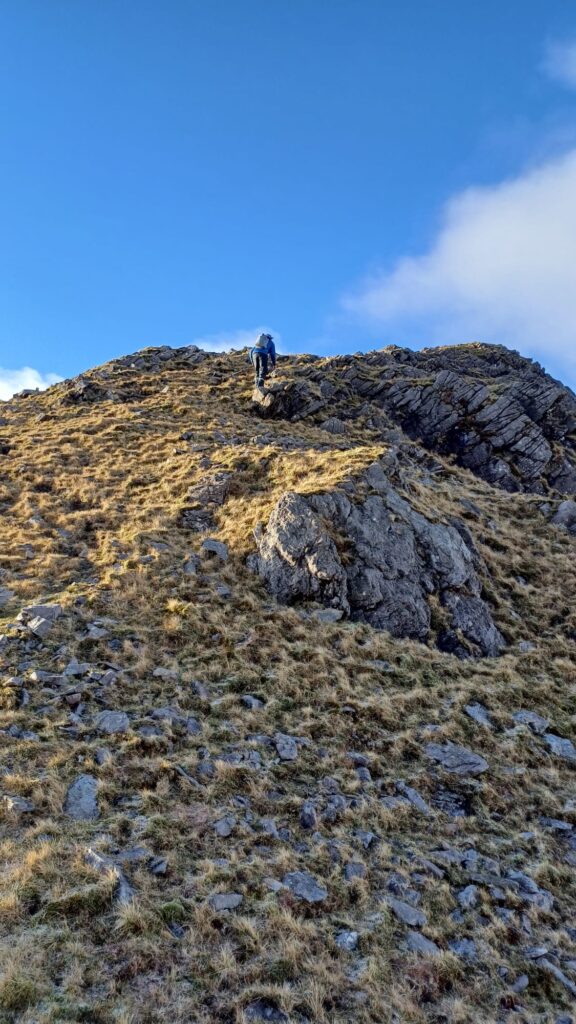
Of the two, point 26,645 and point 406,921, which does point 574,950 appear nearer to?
point 406,921

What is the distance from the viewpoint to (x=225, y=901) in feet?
27.8

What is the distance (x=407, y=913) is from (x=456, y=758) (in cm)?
495

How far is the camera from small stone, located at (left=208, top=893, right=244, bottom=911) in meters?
8.38

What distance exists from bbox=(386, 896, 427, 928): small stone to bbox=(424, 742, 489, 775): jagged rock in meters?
4.30

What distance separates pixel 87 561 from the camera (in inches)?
815

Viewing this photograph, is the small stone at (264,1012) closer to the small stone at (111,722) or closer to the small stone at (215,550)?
the small stone at (111,722)

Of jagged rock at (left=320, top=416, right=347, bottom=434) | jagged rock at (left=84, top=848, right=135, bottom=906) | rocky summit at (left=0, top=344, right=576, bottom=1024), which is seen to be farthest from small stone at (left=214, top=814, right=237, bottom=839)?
jagged rock at (left=320, top=416, right=347, bottom=434)

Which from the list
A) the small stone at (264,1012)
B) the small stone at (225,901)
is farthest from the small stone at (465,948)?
the small stone at (225,901)

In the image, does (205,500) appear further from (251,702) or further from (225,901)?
(225,901)

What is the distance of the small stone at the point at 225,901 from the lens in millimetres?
8383

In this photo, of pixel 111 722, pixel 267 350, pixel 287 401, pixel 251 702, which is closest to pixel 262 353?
pixel 267 350

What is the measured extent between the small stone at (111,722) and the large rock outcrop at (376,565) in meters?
7.58

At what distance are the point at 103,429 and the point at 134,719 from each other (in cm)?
2853

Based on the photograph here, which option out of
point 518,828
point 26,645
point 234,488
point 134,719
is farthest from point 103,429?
point 518,828
